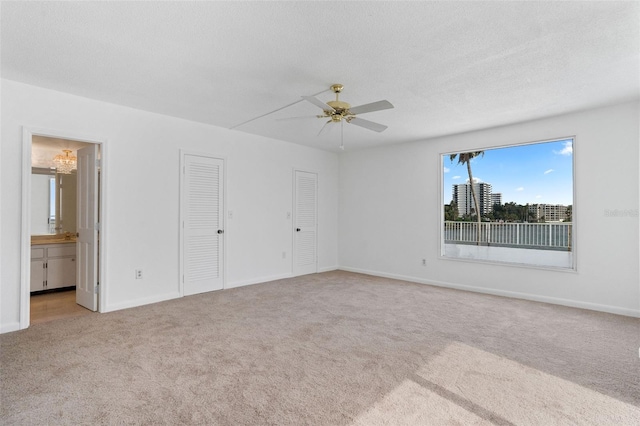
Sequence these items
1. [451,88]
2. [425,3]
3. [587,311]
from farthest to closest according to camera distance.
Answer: [587,311] < [451,88] < [425,3]

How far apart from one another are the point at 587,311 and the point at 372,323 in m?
2.80

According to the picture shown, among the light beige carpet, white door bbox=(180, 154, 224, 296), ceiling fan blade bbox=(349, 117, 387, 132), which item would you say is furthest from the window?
white door bbox=(180, 154, 224, 296)

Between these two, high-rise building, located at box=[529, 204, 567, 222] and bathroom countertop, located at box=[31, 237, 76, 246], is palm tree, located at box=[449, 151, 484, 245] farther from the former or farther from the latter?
bathroom countertop, located at box=[31, 237, 76, 246]

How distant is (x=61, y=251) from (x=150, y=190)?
6.90 ft

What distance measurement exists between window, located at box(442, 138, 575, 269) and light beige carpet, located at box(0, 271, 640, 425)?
1.51m

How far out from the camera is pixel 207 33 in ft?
8.04

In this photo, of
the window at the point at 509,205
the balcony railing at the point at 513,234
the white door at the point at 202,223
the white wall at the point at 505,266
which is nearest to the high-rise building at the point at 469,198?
the window at the point at 509,205

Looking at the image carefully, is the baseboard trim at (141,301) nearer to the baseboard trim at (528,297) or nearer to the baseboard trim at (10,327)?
the baseboard trim at (10,327)

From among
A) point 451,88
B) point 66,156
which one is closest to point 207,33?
point 451,88

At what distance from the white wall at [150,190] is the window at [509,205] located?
2683 mm

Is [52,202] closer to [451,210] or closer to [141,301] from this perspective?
[141,301]

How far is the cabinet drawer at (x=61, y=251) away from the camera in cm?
501

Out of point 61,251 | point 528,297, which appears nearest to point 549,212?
point 528,297

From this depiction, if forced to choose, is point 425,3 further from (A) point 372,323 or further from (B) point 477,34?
(A) point 372,323
